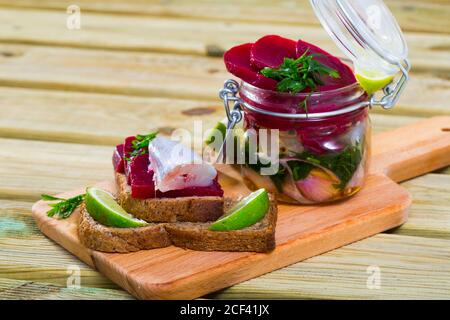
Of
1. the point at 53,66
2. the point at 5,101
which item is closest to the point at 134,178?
the point at 5,101

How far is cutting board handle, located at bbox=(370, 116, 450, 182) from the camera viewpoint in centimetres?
231

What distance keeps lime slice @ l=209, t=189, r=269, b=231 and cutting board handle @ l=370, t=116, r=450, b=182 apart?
0.41 meters

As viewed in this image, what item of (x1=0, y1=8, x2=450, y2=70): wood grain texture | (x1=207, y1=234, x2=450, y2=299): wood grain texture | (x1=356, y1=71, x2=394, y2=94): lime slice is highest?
(x1=356, y1=71, x2=394, y2=94): lime slice

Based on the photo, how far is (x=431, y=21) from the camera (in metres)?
3.61

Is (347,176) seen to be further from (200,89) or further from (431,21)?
(431,21)

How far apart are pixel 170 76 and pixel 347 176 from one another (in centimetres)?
121

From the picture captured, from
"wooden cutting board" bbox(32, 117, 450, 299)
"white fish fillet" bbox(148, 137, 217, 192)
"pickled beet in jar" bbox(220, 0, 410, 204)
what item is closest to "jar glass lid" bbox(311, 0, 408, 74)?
"pickled beet in jar" bbox(220, 0, 410, 204)

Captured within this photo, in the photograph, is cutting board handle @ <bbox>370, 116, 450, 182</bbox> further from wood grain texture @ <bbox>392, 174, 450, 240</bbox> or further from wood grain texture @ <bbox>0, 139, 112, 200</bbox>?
wood grain texture @ <bbox>0, 139, 112, 200</bbox>

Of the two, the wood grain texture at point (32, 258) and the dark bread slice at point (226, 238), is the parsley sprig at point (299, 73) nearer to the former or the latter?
the dark bread slice at point (226, 238)

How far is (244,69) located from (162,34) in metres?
1.55

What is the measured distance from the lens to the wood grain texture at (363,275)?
1.83 meters

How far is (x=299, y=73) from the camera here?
6.56ft

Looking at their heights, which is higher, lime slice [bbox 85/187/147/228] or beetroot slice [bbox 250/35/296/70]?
beetroot slice [bbox 250/35/296/70]

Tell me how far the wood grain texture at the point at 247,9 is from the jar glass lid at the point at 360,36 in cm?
145
